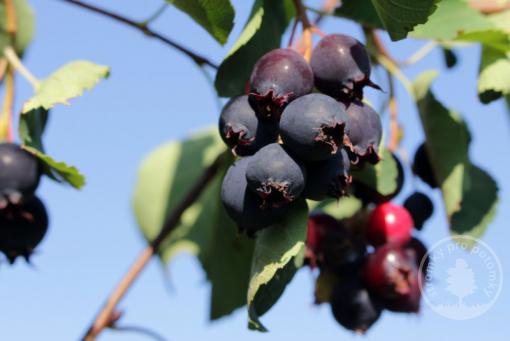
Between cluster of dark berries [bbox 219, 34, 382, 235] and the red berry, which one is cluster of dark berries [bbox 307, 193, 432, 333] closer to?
the red berry

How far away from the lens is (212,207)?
7.56ft

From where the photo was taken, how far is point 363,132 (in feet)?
4.23

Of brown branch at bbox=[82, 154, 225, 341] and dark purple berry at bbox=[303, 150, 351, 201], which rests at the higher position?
dark purple berry at bbox=[303, 150, 351, 201]

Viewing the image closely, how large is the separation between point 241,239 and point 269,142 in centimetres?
70

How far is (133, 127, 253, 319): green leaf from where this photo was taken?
2014mm

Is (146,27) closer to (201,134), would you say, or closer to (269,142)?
(269,142)

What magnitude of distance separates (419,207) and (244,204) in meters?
0.64

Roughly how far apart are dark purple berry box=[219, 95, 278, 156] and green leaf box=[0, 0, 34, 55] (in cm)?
73

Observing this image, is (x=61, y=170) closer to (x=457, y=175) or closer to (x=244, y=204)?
(x=244, y=204)

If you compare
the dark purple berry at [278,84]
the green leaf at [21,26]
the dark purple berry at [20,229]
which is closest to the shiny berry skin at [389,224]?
the dark purple berry at [278,84]

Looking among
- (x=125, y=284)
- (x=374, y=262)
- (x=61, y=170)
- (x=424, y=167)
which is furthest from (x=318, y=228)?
(x=61, y=170)

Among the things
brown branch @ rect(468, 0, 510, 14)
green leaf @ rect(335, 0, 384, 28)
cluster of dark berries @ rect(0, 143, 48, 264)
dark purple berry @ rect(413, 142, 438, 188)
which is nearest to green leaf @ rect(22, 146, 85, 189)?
cluster of dark berries @ rect(0, 143, 48, 264)

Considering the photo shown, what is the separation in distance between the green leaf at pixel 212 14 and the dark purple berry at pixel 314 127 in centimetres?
33

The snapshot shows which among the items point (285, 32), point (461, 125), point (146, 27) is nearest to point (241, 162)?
point (285, 32)
